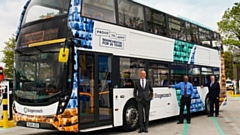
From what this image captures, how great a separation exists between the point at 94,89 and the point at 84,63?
30.4 inches

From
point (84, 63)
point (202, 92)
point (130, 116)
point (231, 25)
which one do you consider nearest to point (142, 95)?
point (130, 116)

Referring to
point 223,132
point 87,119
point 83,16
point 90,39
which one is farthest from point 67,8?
point 223,132

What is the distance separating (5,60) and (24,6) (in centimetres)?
3168

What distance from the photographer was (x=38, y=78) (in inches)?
328

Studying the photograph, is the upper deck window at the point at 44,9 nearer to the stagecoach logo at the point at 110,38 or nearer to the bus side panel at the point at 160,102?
the stagecoach logo at the point at 110,38

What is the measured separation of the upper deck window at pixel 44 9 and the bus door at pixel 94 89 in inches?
52.8

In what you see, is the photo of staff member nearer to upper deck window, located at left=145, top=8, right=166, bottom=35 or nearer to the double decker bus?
the double decker bus

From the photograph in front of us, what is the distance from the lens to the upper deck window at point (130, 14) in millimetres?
10180

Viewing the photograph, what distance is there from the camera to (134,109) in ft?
33.9

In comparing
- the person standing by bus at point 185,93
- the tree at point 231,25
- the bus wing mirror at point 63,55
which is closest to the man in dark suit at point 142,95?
the person standing by bus at point 185,93

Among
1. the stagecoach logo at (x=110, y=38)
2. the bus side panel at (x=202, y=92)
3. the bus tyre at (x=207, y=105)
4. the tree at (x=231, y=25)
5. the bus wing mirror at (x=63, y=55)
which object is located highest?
the tree at (x=231, y=25)

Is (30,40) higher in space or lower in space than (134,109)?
higher

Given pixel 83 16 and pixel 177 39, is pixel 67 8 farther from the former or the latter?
pixel 177 39

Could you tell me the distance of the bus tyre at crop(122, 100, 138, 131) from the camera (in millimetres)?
9914
